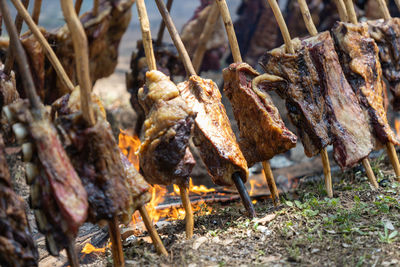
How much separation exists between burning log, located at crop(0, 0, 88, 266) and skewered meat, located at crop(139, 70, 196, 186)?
58 centimetres

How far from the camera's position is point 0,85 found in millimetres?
2971

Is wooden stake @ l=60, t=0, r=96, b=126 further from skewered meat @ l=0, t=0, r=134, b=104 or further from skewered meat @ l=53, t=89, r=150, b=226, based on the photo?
skewered meat @ l=0, t=0, r=134, b=104

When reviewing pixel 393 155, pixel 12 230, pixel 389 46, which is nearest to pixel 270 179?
pixel 393 155

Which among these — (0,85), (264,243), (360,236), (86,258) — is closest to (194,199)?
(86,258)

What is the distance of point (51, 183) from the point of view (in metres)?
2.24

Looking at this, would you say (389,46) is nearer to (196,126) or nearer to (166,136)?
(196,126)

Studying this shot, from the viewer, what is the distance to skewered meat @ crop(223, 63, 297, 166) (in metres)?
3.26

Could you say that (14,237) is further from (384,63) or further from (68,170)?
(384,63)

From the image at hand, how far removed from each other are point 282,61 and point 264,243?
60.4 inches

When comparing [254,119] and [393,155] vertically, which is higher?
[254,119]

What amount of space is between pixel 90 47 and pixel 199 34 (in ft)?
6.67

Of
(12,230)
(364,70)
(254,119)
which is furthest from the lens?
(364,70)

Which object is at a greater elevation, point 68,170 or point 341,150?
point 68,170

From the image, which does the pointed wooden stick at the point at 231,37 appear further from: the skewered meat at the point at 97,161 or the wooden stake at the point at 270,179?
the skewered meat at the point at 97,161
